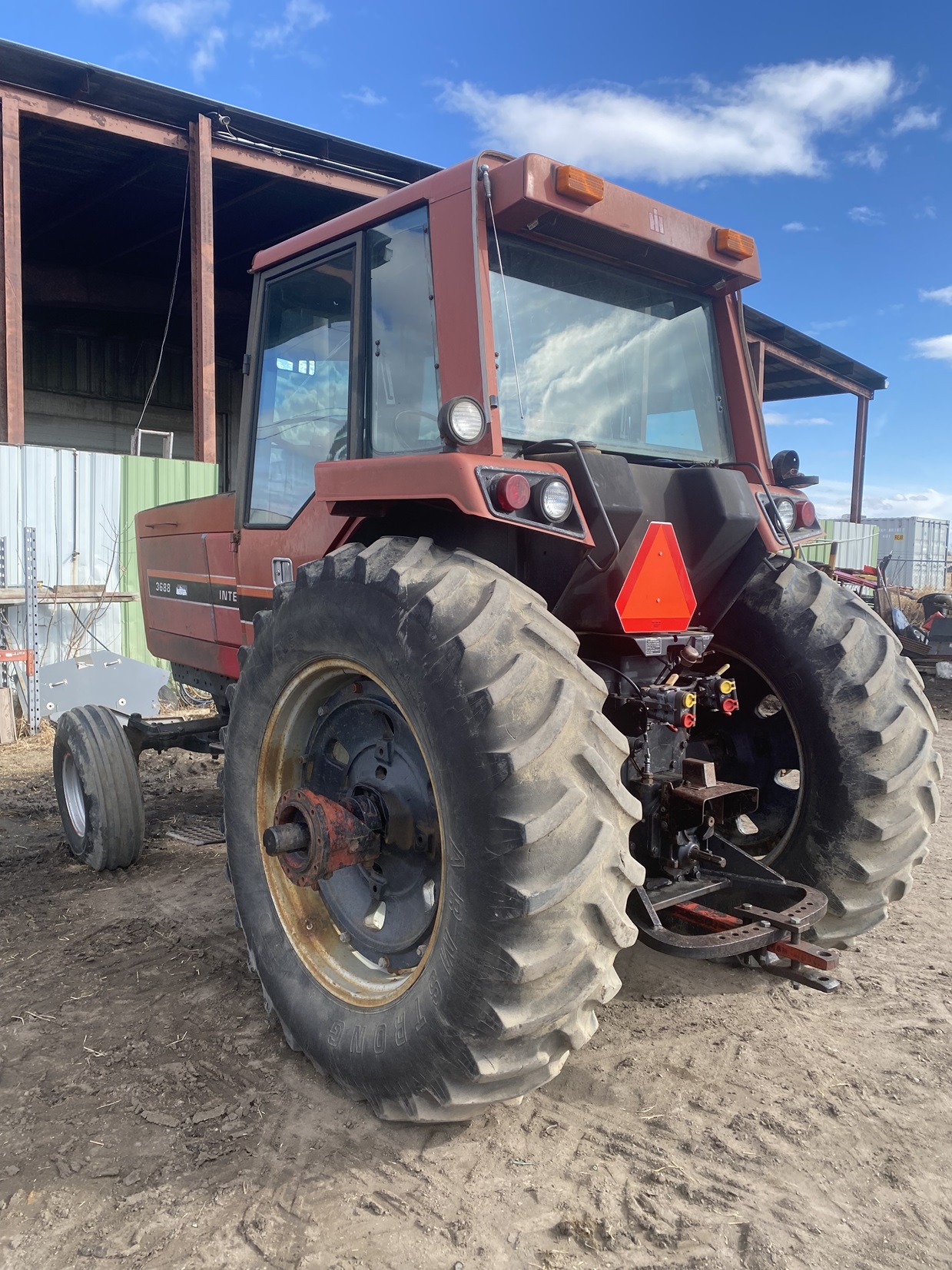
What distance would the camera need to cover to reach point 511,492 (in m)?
2.27

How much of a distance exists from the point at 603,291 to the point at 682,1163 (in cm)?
270

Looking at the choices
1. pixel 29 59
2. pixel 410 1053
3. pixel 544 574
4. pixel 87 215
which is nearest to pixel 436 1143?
pixel 410 1053

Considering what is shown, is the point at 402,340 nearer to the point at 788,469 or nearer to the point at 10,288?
the point at 788,469

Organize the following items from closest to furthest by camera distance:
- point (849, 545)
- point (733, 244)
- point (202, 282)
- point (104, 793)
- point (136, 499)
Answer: point (733, 244) < point (104, 793) < point (136, 499) < point (202, 282) < point (849, 545)

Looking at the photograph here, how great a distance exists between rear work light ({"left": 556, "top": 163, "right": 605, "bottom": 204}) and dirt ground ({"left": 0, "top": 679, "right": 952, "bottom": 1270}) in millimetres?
2641

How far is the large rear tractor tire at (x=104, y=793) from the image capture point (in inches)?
177

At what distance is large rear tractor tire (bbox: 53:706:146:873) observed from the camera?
14.7 ft

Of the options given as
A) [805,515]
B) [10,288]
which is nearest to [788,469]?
[805,515]

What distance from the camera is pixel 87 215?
1427 cm

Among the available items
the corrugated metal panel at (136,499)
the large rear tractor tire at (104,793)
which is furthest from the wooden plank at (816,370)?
the large rear tractor tire at (104,793)

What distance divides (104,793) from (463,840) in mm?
3010

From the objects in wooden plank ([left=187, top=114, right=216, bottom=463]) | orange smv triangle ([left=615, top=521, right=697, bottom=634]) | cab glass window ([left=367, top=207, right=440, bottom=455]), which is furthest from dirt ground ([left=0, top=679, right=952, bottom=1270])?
wooden plank ([left=187, top=114, right=216, bottom=463])

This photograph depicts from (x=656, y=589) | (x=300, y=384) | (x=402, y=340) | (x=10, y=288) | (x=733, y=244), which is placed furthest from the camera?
(x=10, y=288)

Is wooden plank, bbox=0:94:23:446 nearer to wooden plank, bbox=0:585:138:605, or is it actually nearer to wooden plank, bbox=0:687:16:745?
wooden plank, bbox=0:585:138:605
